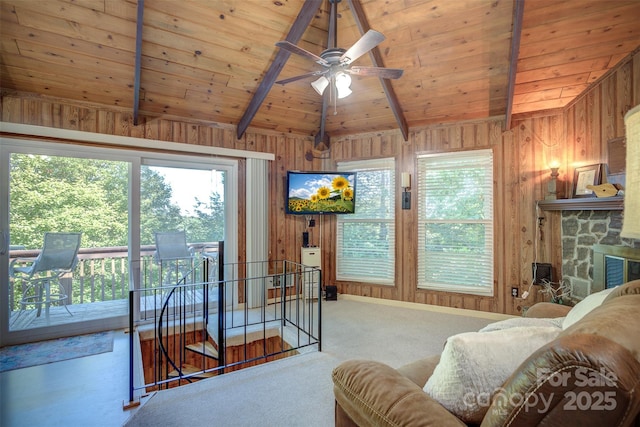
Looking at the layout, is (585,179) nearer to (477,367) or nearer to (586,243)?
(586,243)

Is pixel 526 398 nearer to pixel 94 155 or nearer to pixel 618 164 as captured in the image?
pixel 618 164

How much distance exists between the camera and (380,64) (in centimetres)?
354

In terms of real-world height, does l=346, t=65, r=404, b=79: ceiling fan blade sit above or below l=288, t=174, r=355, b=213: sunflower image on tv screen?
above

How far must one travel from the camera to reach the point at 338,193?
4.79 meters

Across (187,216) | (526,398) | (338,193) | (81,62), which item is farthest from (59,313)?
(526,398)

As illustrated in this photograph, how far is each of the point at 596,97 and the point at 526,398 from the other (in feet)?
12.6

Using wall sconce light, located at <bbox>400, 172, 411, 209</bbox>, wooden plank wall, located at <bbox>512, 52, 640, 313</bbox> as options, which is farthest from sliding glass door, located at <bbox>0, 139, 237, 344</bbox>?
wooden plank wall, located at <bbox>512, 52, 640, 313</bbox>

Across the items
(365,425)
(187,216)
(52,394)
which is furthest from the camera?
(187,216)

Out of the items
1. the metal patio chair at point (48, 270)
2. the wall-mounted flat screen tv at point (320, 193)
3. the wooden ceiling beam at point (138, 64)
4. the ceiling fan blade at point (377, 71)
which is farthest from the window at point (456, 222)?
the metal patio chair at point (48, 270)

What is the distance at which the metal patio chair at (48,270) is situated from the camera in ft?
10.9

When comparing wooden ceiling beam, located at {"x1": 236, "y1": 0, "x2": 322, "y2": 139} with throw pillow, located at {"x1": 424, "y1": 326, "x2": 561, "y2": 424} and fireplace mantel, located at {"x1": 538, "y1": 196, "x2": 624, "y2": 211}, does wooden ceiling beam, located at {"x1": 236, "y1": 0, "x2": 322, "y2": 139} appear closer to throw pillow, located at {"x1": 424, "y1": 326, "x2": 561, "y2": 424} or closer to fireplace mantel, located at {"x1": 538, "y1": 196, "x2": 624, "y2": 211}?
throw pillow, located at {"x1": 424, "y1": 326, "x2": 561, "y2": 424}

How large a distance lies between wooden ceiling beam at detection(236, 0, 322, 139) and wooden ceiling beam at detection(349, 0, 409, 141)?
37 centimetres

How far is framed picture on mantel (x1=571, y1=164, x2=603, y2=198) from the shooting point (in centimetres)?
322

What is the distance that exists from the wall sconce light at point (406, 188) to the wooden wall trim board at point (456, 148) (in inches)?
4.1
